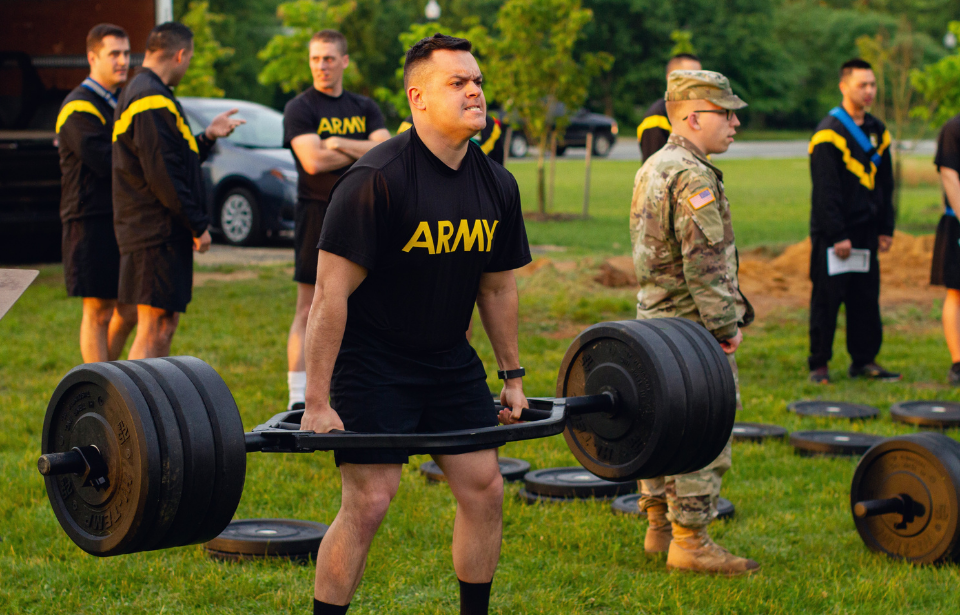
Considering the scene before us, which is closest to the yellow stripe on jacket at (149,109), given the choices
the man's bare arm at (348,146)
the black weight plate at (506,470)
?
the man's bare arm at (348,146)

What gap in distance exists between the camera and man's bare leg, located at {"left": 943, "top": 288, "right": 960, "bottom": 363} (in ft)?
27.8

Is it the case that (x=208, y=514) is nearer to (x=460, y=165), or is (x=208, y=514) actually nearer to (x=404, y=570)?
(x=460, y=165)

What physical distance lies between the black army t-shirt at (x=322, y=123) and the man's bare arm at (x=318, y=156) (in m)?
0.07

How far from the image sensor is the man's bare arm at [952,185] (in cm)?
825

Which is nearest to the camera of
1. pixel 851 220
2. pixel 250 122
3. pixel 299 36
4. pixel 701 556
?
pixel 701 556

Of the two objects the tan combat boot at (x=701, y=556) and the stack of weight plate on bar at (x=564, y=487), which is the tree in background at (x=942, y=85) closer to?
the stack of weight plate on bar at (x=564, y=487)

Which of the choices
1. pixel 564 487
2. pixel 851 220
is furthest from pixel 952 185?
pixel 564 487

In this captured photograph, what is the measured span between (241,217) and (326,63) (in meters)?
8.46

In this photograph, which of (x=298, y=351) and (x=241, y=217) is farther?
(x=241, y=217)

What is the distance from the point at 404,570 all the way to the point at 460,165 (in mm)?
1984

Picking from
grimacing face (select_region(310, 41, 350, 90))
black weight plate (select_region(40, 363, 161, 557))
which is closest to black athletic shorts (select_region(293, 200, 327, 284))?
grimacing face (select_region(310, 41, 350, 90))

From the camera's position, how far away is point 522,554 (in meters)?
4.98

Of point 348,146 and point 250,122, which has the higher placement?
point 250,122

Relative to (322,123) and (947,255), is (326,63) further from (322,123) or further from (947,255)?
(947,255)
